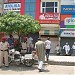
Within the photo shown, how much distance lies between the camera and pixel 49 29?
2730 cm

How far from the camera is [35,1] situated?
2845cm

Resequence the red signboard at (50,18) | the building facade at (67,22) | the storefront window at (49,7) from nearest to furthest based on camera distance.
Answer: the building facade at (67,22) → the red signboard at (50,18) → the storefront window at (49,7)

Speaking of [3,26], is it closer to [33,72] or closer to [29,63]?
[29,63]

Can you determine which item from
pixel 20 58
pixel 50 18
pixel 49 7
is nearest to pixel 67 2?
pixel 49 7

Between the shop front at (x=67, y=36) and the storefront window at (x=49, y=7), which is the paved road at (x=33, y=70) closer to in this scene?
the shop front at (x=67, y=36)

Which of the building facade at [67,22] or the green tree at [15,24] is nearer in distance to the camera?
the green tree at [15,24]

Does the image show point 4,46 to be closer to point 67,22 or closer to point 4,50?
point 4,50

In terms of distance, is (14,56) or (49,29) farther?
(49,29)

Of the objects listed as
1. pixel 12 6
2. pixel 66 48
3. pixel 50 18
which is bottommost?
pixel 66 48

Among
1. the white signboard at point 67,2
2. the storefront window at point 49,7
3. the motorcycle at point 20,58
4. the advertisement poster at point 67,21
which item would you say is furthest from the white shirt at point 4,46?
the storefront window at point 49,7

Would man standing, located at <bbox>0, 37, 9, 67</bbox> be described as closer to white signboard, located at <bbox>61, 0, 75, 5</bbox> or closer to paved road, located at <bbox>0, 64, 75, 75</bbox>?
paved road, located at <bbox>0, 64, 75, 75</bbox>

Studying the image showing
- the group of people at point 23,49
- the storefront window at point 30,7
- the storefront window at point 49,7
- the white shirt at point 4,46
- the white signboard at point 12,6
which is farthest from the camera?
the white signboard at point 12,6

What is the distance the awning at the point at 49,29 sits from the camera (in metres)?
27.1

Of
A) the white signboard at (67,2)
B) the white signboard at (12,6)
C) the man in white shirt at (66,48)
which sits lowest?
Result: the man in white shirt at (66,48)
